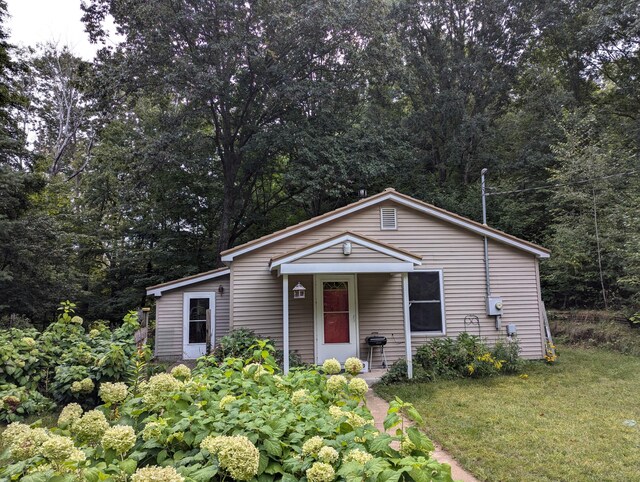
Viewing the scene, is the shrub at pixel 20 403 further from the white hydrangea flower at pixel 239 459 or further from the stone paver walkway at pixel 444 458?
the white hydrangea flower at pixel 239 459

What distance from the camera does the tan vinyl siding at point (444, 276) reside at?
840cm

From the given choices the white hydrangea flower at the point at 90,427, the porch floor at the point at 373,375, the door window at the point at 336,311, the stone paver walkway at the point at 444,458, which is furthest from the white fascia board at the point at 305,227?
the white hydrangea flower at the point at 90,427

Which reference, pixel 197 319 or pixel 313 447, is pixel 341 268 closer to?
pixel 197 319

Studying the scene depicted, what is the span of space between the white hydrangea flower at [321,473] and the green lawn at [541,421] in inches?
119

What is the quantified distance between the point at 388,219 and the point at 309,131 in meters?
8.33

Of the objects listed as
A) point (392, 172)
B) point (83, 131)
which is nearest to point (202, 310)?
point (392, 172)

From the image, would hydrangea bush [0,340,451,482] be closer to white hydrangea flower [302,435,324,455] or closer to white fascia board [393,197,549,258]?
white hydrangea flower [302,435,324,455]

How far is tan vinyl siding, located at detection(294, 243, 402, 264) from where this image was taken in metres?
7.44

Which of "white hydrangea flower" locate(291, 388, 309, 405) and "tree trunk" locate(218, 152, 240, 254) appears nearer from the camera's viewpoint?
"white hydrangea flower" locate(291, 388, 309, 405)

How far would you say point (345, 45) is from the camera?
580 inches

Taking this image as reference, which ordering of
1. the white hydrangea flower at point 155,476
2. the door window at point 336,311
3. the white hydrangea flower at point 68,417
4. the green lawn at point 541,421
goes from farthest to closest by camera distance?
the door window at point 336,311
the green lawn at point 541,421
the white hydrangea flower at point 68,417
the white hydrangea flower at point 155,476

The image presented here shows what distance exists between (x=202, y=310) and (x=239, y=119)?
31.0ft

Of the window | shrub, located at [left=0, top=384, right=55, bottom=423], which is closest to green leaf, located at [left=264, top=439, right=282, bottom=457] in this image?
shrub, located at [left=0, top=384, right=55, bottom=423]

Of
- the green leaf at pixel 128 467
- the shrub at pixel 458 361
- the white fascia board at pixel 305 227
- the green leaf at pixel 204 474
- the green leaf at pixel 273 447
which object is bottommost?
the shrub at pixel 458 361
